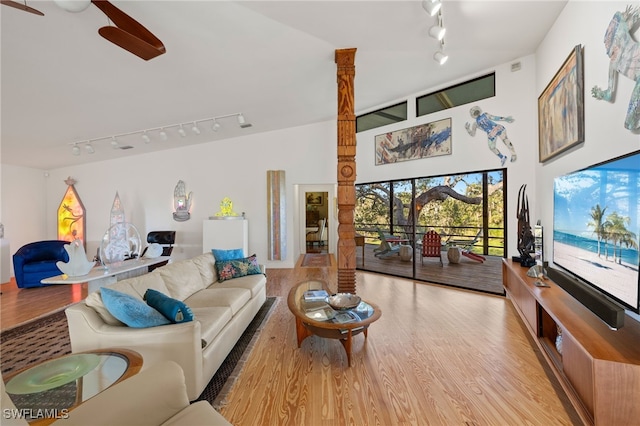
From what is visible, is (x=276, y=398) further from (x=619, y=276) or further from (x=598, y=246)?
(x=598, y=246)

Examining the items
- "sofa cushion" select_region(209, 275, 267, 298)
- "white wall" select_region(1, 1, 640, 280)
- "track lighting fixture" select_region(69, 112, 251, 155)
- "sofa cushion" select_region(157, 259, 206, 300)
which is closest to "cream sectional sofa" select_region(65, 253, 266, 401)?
"sofa cushion" select_region(157, 259, 206, 300)

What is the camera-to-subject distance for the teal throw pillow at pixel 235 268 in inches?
144

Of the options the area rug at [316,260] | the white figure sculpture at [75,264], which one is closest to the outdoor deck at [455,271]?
the area rug at [316,260]

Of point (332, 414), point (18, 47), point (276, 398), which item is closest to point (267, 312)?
point (276, 398)

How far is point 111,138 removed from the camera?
5.11m

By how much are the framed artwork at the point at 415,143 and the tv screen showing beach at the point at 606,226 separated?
2.48m

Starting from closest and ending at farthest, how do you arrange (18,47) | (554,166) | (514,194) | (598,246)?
1. (598,246)
2. (18,47)
3. (554,166)
4. (514,194)

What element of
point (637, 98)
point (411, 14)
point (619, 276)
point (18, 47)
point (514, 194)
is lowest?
point (619, 276)

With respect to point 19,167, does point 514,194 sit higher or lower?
lower

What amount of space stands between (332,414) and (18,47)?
4102mm

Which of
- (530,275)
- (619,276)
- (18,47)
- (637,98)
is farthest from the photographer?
(530,275)

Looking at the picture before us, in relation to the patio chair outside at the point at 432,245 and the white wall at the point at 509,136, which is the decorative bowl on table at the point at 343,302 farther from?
the white wall at the point at 509,136

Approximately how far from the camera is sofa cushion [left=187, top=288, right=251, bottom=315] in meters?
2.72

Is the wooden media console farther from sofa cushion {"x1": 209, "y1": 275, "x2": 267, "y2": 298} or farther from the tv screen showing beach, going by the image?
sofa cushion {"x1": 209, "y1": 275, "x2": 267, "y2": 298}
